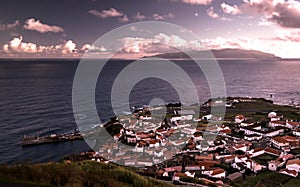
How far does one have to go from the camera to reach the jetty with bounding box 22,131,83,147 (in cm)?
2716

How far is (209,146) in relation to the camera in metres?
24.5

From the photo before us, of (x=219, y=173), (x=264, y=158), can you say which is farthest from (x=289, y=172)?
(x=219, y=173)

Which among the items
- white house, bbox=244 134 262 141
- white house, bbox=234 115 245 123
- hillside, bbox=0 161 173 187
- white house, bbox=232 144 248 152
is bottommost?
white house, bbox=232 144 248 152

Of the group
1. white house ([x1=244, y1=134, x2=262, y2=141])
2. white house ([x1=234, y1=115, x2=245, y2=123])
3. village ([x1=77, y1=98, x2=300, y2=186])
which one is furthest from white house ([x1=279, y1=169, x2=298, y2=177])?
white house ([x1=234, y1=115, x2=245, y2=123])

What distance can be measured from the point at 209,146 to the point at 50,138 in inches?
588

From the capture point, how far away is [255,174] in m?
19.0

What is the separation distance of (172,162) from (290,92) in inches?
1933

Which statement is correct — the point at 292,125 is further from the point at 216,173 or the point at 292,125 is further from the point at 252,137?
the point at 216,173

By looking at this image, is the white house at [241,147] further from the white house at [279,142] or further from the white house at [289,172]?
the white house at [289,172]

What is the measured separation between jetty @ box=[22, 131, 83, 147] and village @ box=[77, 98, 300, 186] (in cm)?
428

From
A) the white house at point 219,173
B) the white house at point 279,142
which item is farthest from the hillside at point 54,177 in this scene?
the white house at point 279,142

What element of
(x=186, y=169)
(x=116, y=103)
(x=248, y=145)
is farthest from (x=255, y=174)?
(x=116, y=103)

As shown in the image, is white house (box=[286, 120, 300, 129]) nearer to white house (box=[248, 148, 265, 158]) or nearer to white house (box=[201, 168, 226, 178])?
white house (box=[248, 148, 265, 158])

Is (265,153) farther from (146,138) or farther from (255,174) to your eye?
(146,138)
